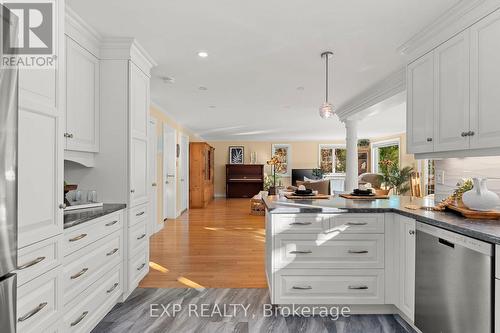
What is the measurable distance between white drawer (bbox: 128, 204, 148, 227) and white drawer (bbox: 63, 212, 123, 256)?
11 cm

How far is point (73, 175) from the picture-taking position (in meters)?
2.60

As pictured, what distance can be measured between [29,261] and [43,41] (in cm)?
122

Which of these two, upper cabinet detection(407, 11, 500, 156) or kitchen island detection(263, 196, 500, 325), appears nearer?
upper cabinet detection(407, 11, 500, 156)

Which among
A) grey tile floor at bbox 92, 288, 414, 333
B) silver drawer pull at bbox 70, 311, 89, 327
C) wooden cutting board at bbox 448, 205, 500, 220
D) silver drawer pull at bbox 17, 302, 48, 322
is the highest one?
wooden cutting board at bbox 448, 205, 500, 220

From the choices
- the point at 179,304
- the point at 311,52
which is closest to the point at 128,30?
the point at 311,52

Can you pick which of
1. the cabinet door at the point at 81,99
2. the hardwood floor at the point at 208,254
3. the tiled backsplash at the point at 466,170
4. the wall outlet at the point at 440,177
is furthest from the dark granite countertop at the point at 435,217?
the cabinet door at the point at 81,99

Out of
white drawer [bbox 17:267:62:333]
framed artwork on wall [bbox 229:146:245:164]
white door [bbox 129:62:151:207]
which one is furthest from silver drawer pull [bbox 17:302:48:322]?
framed artwork on wall [bbox 229:146:245:164]

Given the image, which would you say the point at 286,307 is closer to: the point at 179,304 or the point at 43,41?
the point at 179,304

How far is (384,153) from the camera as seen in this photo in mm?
10414

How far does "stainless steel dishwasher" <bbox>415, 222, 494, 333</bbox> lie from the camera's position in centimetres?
142

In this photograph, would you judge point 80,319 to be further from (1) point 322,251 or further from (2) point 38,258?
(1) point 322,251

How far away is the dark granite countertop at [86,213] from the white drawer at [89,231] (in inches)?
1.6

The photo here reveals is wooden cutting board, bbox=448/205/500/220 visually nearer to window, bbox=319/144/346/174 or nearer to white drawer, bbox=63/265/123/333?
white drawer, bbox=63/265/123/333

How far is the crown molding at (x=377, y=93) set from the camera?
347 cm
